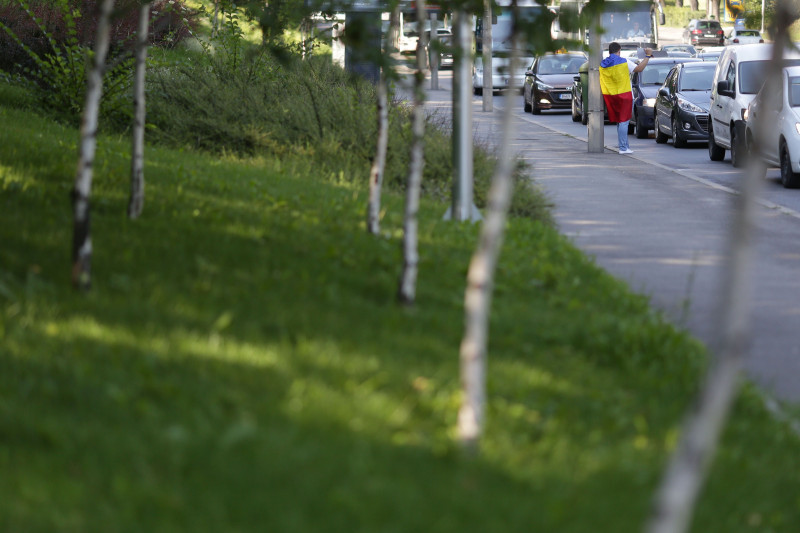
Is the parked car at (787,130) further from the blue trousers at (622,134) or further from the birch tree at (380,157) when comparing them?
the birch tree at (380,157)

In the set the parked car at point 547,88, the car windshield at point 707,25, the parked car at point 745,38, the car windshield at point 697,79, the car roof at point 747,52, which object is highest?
the car windshield at point 707,25

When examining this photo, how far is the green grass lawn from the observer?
12.2 ft

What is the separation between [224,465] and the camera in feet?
12.8

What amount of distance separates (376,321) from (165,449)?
232 centimetres

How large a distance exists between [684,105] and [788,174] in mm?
7243

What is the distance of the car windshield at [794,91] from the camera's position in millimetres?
17061

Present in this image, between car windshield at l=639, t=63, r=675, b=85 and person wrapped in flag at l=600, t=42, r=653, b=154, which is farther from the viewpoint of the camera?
car windshield at l=639, t=63, r=675, b=85

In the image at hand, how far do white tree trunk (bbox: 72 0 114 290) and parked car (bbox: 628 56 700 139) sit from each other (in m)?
21.0

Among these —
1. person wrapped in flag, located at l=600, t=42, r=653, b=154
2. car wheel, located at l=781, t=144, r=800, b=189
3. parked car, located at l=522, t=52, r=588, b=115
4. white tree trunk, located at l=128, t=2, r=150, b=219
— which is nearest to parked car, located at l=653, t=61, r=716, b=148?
person wrapped in flag, located at l=600, t=42, r=653, b=154

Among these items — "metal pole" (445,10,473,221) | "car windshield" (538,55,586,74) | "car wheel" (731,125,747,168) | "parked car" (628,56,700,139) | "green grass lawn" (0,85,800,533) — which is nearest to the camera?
"green grass lawn" (0,85,800,533)

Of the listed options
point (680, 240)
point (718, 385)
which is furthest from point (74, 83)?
point (718, 385)

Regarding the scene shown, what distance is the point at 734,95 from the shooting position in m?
19.1

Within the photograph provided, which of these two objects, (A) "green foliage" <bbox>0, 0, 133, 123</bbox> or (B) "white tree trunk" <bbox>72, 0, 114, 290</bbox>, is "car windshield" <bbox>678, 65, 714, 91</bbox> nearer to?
(A) "green foliage" <bbox>0, 0, 133, 123</bbox>

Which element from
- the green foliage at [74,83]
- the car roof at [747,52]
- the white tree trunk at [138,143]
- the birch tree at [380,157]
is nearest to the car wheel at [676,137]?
the car roof at [747,52]
